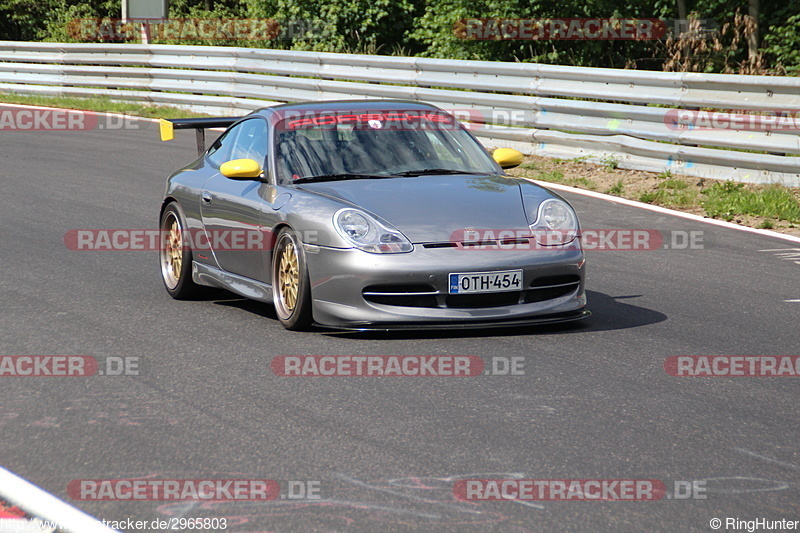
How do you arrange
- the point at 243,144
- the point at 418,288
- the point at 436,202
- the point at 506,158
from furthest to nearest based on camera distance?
the point at 243,144 < the point at 506,158 < the point at 436,202 < the point at 418,288

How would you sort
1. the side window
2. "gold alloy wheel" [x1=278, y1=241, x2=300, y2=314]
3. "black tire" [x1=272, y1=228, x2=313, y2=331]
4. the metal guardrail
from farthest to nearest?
the metal guardrail
the side window
"gold alloy wheel" [x1=278, y1=241, x2=300, y2=314]
"black tire" [x1=272, y1=228, x2=313, y2=331]

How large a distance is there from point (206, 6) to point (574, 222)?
35.1 meters

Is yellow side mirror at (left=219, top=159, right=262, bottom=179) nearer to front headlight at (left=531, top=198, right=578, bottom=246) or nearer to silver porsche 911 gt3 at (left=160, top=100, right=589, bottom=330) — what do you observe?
silver porsche 911 gt3 at (left=160, top=100, right=589, bottom=330)

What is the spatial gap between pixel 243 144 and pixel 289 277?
4.84 ft

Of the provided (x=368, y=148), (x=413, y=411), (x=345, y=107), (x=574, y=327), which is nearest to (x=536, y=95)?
(x=345, y=107)

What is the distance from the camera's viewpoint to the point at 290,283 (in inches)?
272

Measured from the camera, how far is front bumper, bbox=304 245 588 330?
6.40 meters

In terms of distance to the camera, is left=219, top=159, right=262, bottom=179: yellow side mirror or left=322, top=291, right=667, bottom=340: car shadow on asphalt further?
left=219, top=159, right=262, bottom=179: yellow side mirror

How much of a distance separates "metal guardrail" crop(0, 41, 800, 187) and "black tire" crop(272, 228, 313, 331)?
6572mm

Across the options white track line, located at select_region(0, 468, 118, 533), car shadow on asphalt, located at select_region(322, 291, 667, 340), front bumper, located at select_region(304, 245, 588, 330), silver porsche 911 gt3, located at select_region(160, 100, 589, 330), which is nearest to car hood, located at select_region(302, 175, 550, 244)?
silver porsche 911 gt3, located at select_region(160, 100, 589, 330)

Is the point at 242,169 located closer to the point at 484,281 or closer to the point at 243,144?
the point at 243,144

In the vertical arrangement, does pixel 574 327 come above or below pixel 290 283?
below

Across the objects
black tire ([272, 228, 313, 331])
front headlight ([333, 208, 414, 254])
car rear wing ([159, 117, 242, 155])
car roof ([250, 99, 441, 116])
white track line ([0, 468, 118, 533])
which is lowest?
white track line ([0, 468, 118, 533])

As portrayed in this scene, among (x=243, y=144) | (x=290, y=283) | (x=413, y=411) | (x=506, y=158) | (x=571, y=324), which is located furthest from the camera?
(x=243, y=144)
